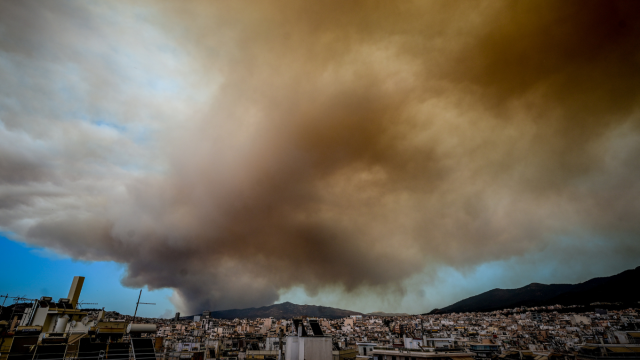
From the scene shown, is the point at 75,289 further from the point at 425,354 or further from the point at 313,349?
the point at 425,354

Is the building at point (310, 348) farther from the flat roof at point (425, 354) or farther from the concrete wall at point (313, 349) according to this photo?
the flat roof at point (425, 354)

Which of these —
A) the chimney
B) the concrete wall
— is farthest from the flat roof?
the chimney

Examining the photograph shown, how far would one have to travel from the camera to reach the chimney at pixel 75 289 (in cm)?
4844

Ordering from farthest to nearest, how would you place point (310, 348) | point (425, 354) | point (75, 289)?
point (75, 289) < point (310, 348) < point (425, 354)

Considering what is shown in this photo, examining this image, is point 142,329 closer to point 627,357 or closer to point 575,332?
point 627,357

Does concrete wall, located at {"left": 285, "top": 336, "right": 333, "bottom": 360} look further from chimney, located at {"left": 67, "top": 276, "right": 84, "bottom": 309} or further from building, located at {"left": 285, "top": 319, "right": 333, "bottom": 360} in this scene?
chimney, located at {"left": 67, "top": 276, "right": 84, "bottom": 309}

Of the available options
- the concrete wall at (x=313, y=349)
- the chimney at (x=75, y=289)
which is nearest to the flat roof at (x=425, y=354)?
the concrete wall at (x=313, y=349)

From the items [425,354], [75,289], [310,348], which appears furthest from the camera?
[75,289]

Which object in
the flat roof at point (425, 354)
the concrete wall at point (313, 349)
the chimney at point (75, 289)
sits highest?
the chimney at point (75, 289)

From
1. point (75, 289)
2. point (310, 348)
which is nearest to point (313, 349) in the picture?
point (310, 348)

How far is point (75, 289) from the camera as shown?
49062 millimetres

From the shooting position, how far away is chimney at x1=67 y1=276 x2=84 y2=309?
48.4 metres

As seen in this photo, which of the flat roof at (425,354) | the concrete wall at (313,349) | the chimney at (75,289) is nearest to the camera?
the flat roof at (425,354)

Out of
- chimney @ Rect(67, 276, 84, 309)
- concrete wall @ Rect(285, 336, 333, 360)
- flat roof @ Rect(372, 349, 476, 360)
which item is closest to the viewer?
flat roof @ Rect(372, 349, 476, 360)
